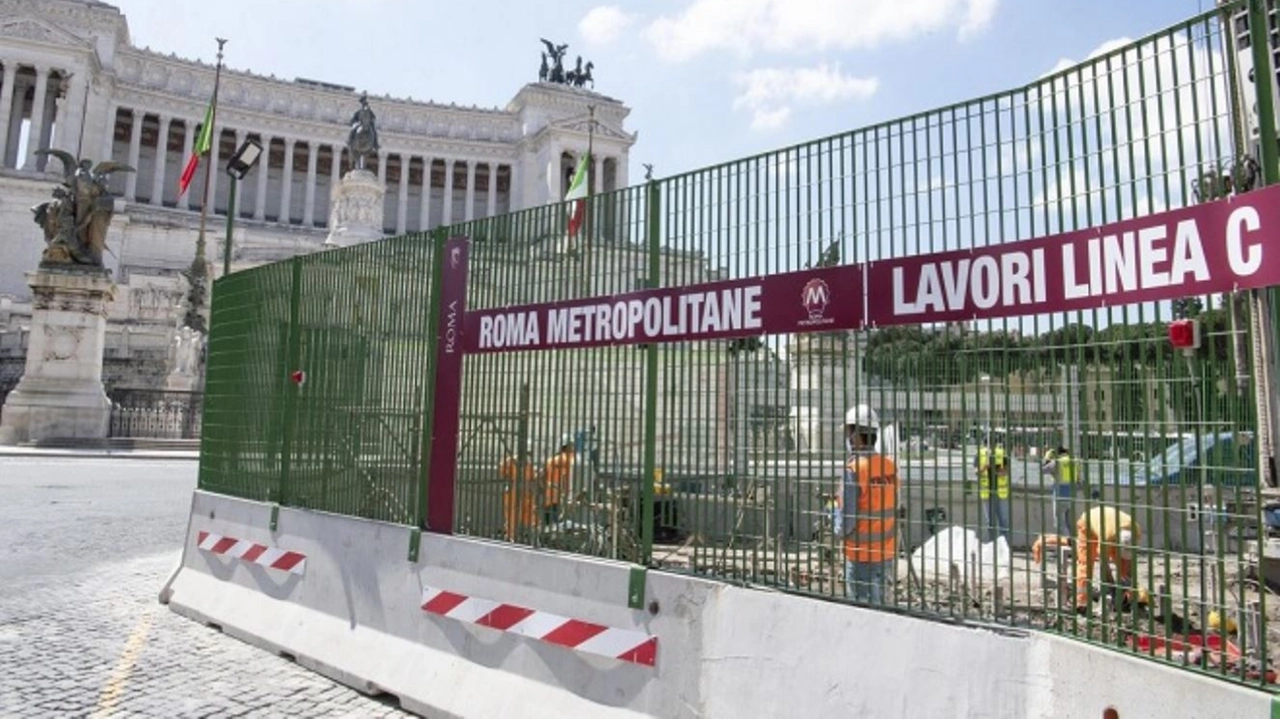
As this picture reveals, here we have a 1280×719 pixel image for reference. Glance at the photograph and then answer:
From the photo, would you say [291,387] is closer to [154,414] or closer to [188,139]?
[154,414]

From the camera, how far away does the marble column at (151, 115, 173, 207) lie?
7438 cm

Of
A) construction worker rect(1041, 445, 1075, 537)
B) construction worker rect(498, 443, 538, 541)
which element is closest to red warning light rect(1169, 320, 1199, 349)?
construction worker rect(1041, 445, 1075, 537)

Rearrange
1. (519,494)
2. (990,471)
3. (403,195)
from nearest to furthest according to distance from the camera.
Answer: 1. (990,471)
2. (519,494)
3. (403,195)

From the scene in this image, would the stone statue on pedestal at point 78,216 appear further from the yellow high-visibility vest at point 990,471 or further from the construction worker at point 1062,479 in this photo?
the construction worker at point 1062,479

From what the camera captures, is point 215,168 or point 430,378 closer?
point 430,378

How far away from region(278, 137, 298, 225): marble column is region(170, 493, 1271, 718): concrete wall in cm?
7824

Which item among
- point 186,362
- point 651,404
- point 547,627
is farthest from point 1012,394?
point 186,362

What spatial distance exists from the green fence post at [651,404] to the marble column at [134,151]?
80451 mm

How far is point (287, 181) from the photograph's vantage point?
7906cm

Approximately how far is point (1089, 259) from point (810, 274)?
4.65ft

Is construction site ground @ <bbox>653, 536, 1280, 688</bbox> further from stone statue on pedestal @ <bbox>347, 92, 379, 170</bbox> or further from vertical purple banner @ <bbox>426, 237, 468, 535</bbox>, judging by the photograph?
stone statue on pedestal @ <bbox>347, 92, 379, 170</bbox>

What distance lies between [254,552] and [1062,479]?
668 cm

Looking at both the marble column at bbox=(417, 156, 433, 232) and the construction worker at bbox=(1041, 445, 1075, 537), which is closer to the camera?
the construction worker at bbox=(1041, 445, 1075, 537)

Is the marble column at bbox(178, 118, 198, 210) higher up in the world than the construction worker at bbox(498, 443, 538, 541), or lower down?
higher up
